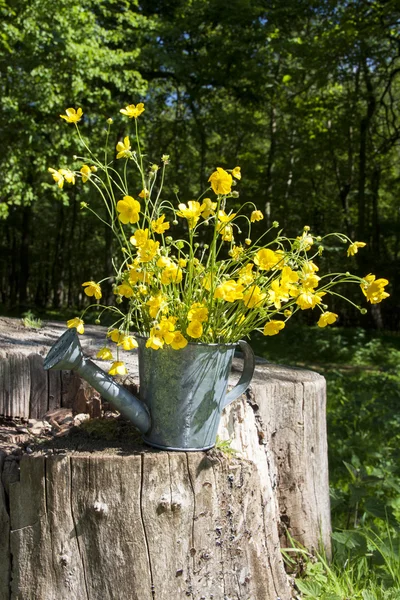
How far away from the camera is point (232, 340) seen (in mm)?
1562

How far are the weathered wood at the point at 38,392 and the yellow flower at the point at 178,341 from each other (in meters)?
0.94

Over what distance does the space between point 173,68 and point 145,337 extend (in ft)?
33.1

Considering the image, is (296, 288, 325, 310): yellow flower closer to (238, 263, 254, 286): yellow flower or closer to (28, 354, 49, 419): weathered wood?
(238, 263, 254, 286): yellow flower

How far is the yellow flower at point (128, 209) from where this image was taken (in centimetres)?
135

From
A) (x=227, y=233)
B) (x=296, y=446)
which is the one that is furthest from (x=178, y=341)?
(x=296, y=446)

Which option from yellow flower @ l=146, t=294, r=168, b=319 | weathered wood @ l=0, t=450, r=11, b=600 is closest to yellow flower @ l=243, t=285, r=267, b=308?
yellow flower @ l=146, t=294, r=168, b=319

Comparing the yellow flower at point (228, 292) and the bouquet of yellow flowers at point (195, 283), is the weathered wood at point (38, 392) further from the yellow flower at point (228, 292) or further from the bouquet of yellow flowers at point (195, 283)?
the yellow flower at point (228, 292)

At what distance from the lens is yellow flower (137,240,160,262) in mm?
1390

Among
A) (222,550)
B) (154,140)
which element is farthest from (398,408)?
(154,140)

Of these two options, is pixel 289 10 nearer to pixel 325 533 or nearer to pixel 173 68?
pixel 173 68

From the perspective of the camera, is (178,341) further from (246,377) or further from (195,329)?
(246,377)

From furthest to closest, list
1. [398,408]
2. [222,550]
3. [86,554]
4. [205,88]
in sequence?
1. [205,88]
2. [398,408]
3. [222,550]
4. [86,554]

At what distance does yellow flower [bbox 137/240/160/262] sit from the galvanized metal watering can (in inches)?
10.2

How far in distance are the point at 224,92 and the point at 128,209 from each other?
1240 centimetres
